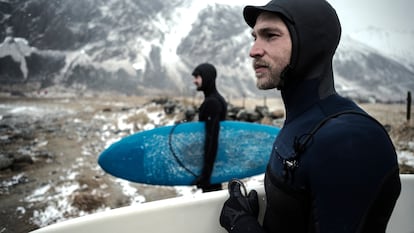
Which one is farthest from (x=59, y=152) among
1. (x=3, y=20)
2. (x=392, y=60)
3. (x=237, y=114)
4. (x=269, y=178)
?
(x=392, y=60)

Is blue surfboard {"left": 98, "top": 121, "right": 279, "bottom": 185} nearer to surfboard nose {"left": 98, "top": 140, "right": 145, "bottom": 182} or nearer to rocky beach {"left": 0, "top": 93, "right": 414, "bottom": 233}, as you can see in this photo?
surfboard nose {"left": 98, "top": 140, "right": 145, "bottom": 182}

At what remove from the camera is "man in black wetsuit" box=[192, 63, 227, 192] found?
283 centimetres

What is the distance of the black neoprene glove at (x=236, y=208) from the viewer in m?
1.20

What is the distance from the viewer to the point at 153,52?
72875mm

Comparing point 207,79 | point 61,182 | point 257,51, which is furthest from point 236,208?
point 61,182

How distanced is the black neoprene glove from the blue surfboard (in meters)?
1.60

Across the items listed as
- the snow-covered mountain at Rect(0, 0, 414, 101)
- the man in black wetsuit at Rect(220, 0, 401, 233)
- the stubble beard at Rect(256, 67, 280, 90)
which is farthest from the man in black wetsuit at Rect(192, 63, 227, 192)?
the snow-covered mountain at Rect(0, 0, 414, 101)

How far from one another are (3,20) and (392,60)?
284ft

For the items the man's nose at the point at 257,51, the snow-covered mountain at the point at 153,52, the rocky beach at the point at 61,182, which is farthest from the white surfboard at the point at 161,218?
the snow-covered mountain at the point at 153,52

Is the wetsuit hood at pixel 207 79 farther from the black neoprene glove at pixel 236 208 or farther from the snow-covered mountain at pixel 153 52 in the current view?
the snow-covered mountain at pixel 153 52

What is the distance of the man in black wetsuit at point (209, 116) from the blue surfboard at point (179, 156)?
0.13 m

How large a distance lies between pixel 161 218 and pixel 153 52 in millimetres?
74622

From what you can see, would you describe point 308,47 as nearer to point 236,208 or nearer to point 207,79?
point 236,208

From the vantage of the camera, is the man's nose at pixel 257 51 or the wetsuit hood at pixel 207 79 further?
the wetsuit hood at pixel 207 79
